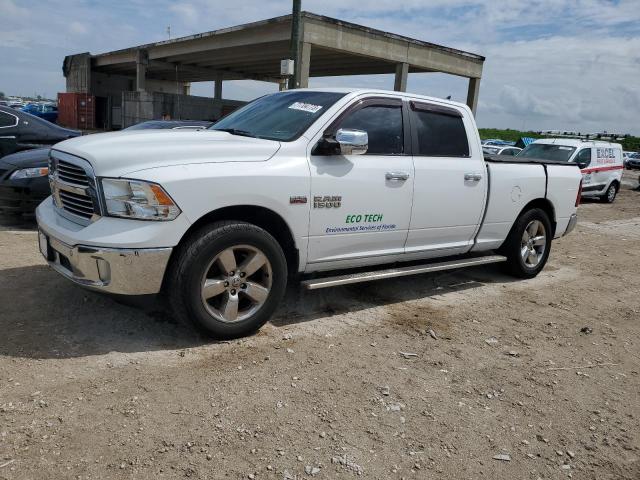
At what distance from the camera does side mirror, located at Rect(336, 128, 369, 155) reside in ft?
13.0

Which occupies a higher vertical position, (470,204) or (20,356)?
(470,204)

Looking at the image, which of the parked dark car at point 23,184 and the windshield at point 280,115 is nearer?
the windshield at point 280,115

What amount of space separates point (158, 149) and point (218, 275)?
3.10 feet

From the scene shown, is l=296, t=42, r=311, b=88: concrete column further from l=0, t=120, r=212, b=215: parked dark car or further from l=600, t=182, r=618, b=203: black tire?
l=0, t=120, r=212, b=215: parked dark car

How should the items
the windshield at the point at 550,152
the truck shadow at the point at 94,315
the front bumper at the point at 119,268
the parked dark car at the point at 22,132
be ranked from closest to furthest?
1. the front bumper at the point at 119,268
2. the truck shadow at the point at 94,315
3. the parked dark car at the point at 22,132
4. the windshield at the point at 550,152

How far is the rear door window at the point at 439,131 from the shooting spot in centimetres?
488

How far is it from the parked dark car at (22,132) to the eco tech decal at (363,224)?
6.04 metres

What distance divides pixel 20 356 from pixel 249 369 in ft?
Result: 4.73

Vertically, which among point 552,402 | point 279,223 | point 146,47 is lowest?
point 552,402

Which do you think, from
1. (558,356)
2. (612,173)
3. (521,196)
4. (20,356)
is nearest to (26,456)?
(20,356)

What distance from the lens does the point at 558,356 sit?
414 centimetres

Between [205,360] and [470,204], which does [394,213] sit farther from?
[205,360]

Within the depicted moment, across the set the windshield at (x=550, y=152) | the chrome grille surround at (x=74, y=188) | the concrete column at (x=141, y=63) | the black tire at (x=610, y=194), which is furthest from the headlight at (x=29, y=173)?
the concrete column at (x=141, y=63)

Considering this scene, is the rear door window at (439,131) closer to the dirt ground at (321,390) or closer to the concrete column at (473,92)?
the dirt ground at (321,390)
